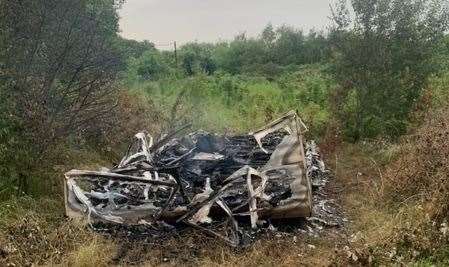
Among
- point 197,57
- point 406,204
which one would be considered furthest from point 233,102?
point 197,57

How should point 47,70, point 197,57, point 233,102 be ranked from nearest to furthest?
1. point 47,70
2. point 233,102
3. point 197,57

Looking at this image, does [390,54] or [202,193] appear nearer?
[202,193]

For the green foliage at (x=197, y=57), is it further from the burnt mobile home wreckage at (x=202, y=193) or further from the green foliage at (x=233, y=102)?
the burnt mobile home wreckage at (x=202, y=193)

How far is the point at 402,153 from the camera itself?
10.3 metres

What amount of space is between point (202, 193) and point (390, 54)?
773 cm

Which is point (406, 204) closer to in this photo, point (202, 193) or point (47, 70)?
point (202, 193)

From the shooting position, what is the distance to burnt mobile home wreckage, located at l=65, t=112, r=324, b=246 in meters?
6.82

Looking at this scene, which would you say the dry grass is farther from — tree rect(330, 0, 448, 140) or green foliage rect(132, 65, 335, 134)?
green foliage rect(132, 65, 335, 134)

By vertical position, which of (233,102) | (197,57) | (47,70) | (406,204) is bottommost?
(406,204)

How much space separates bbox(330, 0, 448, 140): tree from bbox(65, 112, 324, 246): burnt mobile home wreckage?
5.24 meters

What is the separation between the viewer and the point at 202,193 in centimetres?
723

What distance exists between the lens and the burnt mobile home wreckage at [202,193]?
6816 millimetres

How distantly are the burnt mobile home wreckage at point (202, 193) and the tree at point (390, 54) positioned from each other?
524 centimetres

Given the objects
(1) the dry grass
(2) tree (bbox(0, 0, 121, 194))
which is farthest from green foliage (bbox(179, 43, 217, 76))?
(1) the dry grass
